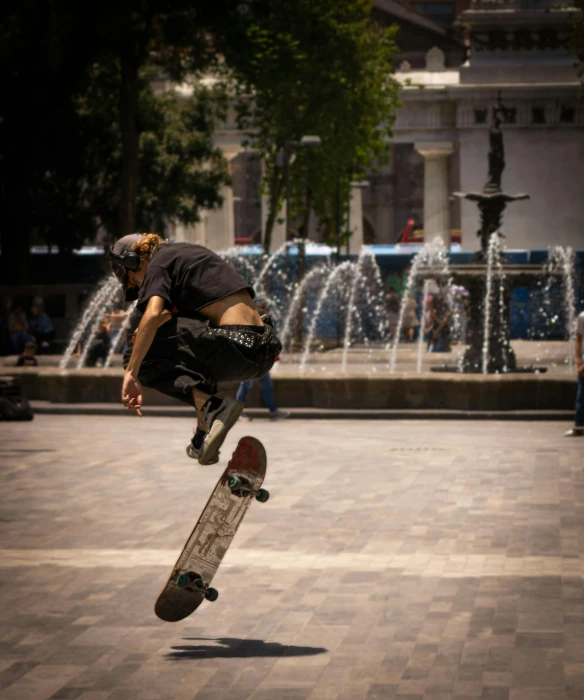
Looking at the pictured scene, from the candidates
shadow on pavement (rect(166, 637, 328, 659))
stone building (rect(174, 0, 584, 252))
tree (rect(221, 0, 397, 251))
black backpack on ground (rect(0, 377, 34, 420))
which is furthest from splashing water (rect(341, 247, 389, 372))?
shadow on pavement (rect(166, 637, 328, 659))

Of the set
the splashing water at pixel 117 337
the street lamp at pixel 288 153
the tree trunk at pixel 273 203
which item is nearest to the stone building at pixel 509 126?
the tree trunk at pixel 273 203

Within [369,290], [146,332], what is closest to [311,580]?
[146,332]

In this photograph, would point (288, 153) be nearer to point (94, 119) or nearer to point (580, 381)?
point (94, 119)

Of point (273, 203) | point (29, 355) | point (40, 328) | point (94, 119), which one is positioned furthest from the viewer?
point (94, 119)

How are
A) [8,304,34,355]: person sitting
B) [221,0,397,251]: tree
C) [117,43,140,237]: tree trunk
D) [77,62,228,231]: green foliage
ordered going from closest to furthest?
1. [117,43,140,237]: tree trunk
2. [8,304,34,355]: person sitting
3. [221,0,397,251]: tree
4. [77,62,228,231]: green foliage

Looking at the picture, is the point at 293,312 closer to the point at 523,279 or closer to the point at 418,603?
the point at 523,279

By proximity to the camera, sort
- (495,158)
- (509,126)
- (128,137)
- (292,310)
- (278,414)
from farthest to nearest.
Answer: (509,126) < (292,310) < (128,137) < (495,158) < (278,414)

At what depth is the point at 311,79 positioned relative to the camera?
40938 millimetres

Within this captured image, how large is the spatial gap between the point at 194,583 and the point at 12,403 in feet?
46.1

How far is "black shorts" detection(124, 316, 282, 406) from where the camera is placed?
626cm

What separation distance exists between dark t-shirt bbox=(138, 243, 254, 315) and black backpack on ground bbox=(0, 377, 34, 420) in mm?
14162

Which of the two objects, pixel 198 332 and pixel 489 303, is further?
pixel 489 303

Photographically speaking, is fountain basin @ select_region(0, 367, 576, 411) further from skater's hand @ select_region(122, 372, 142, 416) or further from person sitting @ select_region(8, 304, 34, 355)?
skater's hand @ select_region(122, 372, 142, 416)

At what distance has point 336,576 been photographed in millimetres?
8367
